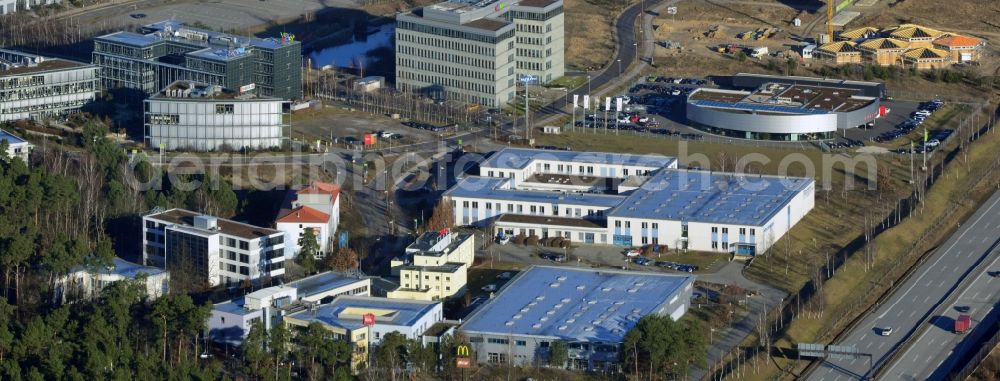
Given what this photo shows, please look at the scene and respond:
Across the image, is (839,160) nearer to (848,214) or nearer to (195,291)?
(848,214)

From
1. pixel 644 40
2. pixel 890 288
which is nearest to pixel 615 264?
pixel 890 288

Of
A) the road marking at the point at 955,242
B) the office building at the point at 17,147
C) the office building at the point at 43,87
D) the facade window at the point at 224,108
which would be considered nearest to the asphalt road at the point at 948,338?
the road marking at the point at 955,242

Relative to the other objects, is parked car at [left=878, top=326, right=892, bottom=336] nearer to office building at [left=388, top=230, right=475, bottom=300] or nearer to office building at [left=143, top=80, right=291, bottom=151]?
office building at [left=388, top=230, right=475, bottom=300]

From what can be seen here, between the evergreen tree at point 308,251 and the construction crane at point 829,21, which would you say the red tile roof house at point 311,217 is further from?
the construction crane at point 829,21

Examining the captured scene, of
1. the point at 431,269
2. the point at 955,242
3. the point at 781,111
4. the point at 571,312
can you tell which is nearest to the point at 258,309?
the point at 431,269

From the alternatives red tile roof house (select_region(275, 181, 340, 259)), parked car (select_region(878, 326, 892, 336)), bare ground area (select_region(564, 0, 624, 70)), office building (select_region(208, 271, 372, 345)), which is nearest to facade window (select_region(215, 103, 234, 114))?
red tile roof house (select_region(275, 181, 340, 259))

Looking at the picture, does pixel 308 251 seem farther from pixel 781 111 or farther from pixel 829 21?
pixel 829 21
